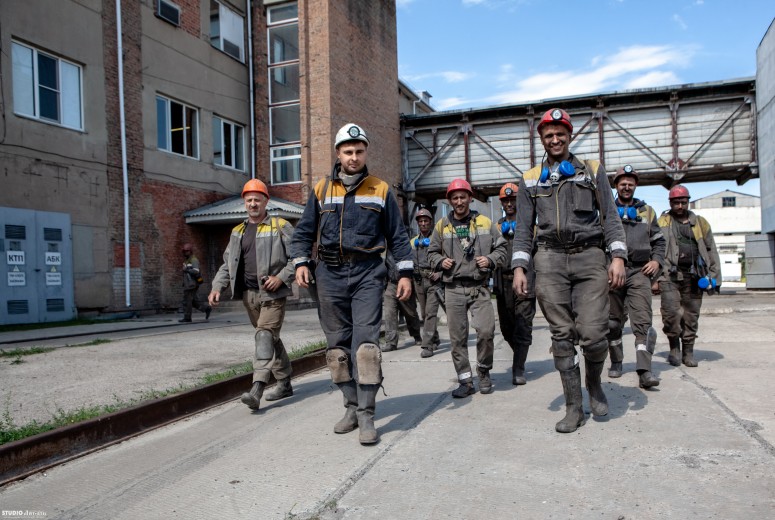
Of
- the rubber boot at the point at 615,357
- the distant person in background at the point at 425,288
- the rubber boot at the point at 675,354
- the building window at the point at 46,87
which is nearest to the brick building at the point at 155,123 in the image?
the building window at the point at 46,87

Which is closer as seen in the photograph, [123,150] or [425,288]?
[425,288]

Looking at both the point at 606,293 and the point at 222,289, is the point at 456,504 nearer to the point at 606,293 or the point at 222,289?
the point at 606,293

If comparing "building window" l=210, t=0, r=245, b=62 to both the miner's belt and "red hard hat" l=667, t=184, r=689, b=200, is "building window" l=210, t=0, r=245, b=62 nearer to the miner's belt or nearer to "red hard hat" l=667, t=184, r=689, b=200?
"red hard hat" l=667, t=184, r=689, b=200

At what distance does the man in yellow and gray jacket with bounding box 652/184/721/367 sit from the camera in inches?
270

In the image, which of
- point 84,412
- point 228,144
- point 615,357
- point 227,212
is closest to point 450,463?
point 84,412

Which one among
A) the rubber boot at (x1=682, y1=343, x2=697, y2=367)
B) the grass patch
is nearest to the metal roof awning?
the grass patch

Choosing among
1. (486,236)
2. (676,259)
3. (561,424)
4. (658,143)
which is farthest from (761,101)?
(561,424)

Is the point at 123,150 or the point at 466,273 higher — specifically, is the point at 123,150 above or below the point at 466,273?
above

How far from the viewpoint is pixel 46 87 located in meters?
14.8

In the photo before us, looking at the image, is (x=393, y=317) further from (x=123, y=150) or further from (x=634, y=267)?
(x=123, y=150)

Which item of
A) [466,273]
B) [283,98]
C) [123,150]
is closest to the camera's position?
[466,273]

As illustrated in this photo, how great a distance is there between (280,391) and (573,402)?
2917 mm

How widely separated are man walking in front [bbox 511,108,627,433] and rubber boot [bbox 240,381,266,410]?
2504 mm

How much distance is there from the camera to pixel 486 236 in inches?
236
